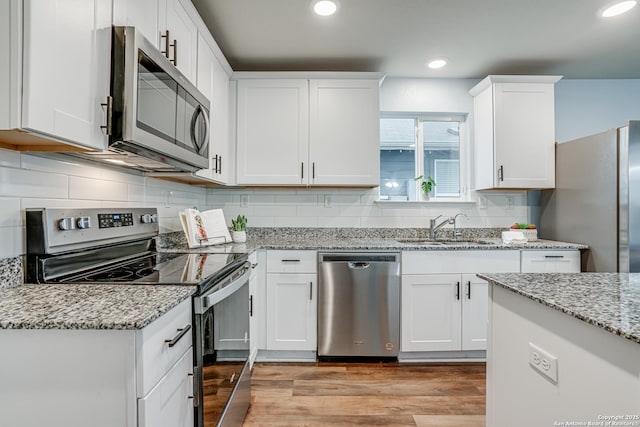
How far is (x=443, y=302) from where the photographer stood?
2361 mm

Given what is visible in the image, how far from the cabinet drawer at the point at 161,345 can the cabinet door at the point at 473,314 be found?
2003mm

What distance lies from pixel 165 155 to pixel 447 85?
263 cm

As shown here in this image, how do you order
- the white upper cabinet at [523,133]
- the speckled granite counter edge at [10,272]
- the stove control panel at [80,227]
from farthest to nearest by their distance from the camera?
1. the white upper cabinet at [523,133]
2. the stove control panel at [80,227]
3. the speckled granite counter edge at [10,272]

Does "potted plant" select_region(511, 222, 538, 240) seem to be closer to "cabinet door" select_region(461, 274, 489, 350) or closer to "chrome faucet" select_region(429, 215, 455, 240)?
"chrome faucet" select_region(429, 215, 455, 240)

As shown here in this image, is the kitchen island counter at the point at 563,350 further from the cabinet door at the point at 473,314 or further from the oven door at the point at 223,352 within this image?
the cabinet door at the point at 473,314

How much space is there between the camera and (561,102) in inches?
119

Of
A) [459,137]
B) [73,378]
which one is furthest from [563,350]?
[459,137]

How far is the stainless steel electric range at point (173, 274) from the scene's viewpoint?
1.13 m

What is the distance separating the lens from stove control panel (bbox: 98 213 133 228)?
4.76 ft

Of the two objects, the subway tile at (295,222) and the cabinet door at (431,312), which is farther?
the subway tile at (295,222)

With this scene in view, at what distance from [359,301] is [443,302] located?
0.63 meters

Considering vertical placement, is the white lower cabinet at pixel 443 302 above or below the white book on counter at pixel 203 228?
below

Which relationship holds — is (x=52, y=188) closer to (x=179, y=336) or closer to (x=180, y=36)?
(x=179, y=336)

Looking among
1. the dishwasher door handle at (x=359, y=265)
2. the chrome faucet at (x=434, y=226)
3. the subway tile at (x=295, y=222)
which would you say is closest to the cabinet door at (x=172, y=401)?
the dishwasher door handle at (x=359, y=265)
